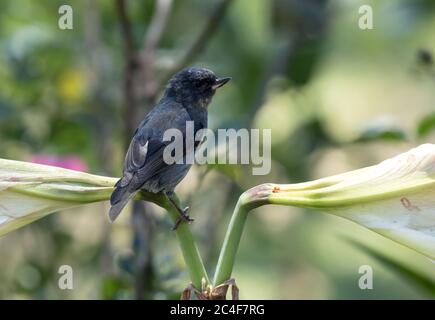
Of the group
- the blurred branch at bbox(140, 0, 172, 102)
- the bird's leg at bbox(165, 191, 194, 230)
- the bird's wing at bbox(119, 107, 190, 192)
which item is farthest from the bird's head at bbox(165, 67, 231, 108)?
the bird's leg at bbox(165, 191, 194, 230)

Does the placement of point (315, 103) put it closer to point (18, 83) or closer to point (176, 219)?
point (18, 83)

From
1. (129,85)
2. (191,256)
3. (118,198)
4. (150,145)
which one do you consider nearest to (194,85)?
(129,85)

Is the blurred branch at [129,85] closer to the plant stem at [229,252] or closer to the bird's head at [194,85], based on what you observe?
the bird's head at [194,85]

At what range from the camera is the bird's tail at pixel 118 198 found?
1.30 meters

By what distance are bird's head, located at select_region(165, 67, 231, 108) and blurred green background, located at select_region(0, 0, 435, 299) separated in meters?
0.18

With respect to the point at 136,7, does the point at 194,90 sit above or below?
below

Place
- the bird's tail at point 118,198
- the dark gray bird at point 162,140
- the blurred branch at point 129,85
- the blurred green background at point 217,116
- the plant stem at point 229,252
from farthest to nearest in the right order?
the blurred green background at point 217,116 → the blurred branch at point 129,85 → the dark gray bird at point 162,140 → the bird's tail at point 118,198 → the plant stem at point 229,252

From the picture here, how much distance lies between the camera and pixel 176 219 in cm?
120

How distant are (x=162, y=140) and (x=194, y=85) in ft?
1.00

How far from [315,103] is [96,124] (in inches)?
30.6

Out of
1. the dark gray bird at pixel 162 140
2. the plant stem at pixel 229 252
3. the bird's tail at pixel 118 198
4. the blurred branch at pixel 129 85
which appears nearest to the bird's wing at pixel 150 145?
the dark gray bird at pixel 162 140

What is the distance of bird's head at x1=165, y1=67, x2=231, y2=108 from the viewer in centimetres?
203

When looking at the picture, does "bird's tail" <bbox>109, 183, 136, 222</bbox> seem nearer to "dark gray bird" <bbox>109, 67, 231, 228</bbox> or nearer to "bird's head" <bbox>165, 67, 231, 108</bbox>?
"dark gray bird" <bbox>109, 67, 231, 228</bbox>

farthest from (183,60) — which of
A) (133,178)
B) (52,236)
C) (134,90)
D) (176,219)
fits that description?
(176,219)
